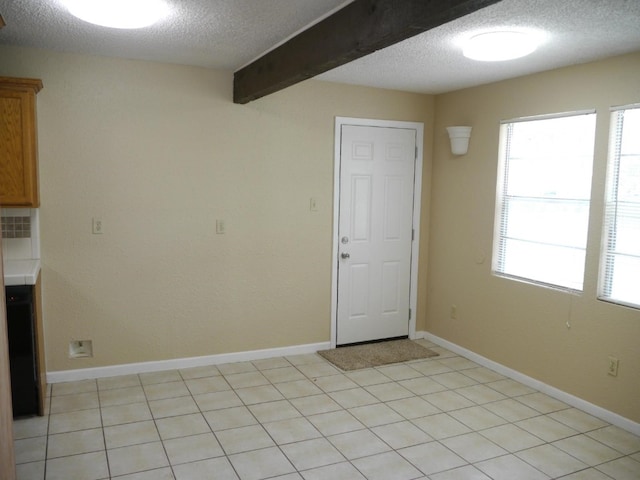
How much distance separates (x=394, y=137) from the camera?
479 centimetres

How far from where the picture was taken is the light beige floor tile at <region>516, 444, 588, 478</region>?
110 inches

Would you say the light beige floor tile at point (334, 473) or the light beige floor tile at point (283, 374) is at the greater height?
the light beige floor tile at point (283, 374)

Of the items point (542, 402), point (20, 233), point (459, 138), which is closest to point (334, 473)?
point (542, 402)

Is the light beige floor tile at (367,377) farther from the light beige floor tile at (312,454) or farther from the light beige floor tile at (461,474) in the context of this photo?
the light beige floor tile at (461,474)

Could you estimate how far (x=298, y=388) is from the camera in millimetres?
3801

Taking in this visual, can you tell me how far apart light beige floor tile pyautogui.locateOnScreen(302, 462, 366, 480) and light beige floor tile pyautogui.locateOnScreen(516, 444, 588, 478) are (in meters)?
1.00

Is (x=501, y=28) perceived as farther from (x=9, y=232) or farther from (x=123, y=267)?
(x=9, y=232)

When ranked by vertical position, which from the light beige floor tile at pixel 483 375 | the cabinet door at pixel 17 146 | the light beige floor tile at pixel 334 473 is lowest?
the light beige floor tile at pixel 334 473

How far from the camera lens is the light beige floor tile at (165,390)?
3.59 metres

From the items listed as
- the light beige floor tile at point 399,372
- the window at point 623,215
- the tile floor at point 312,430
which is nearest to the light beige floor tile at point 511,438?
the tile floor at point 312,430

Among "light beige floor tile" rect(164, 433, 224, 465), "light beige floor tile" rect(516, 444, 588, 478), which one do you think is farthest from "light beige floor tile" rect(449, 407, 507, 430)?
"light beige floor tile" rect(164, 433, 224, 465)

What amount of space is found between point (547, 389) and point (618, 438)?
68 centimetres

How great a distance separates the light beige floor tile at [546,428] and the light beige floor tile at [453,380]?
2.12ft

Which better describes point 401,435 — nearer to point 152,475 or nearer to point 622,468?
point 622,468
